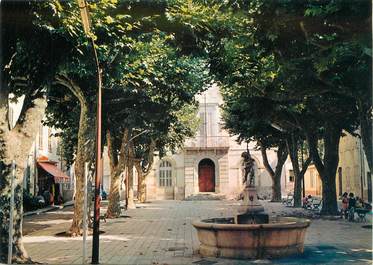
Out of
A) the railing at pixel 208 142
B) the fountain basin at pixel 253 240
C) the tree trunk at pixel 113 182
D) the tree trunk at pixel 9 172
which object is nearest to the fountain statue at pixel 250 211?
the fountain basin at pixel 253 240

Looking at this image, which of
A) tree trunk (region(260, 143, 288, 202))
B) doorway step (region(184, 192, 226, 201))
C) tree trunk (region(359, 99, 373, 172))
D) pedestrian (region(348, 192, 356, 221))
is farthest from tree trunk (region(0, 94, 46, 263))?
doorway step (region(184, 192, 226, 201))

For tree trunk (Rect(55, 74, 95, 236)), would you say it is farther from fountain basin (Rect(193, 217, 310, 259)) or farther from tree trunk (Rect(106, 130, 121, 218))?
tree trunk (Rect(106, 130, 121, 218))

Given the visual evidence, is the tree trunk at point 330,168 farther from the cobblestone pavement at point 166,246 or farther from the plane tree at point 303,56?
the cobblestone pavement at point 166,246

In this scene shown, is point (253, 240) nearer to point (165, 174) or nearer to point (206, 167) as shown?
point (206, 167)

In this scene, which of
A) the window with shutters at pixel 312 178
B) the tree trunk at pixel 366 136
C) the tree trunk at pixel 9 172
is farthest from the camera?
the window with shutters at pixel 312 178

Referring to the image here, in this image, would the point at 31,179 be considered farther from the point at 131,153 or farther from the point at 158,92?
the point at 158,92

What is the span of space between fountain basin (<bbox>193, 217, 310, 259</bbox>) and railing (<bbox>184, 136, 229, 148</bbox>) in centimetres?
3747

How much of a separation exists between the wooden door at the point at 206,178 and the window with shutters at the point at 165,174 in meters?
3.09

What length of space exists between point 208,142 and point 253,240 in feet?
125

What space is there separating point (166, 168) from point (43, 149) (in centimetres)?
1452

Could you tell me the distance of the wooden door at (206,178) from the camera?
49.7 m

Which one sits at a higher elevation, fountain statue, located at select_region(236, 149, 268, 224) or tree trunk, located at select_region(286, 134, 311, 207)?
tree trunk, located at select_region(286, 134, 311, 207)

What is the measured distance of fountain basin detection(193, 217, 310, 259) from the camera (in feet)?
36.9

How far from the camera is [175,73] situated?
19.1 m
